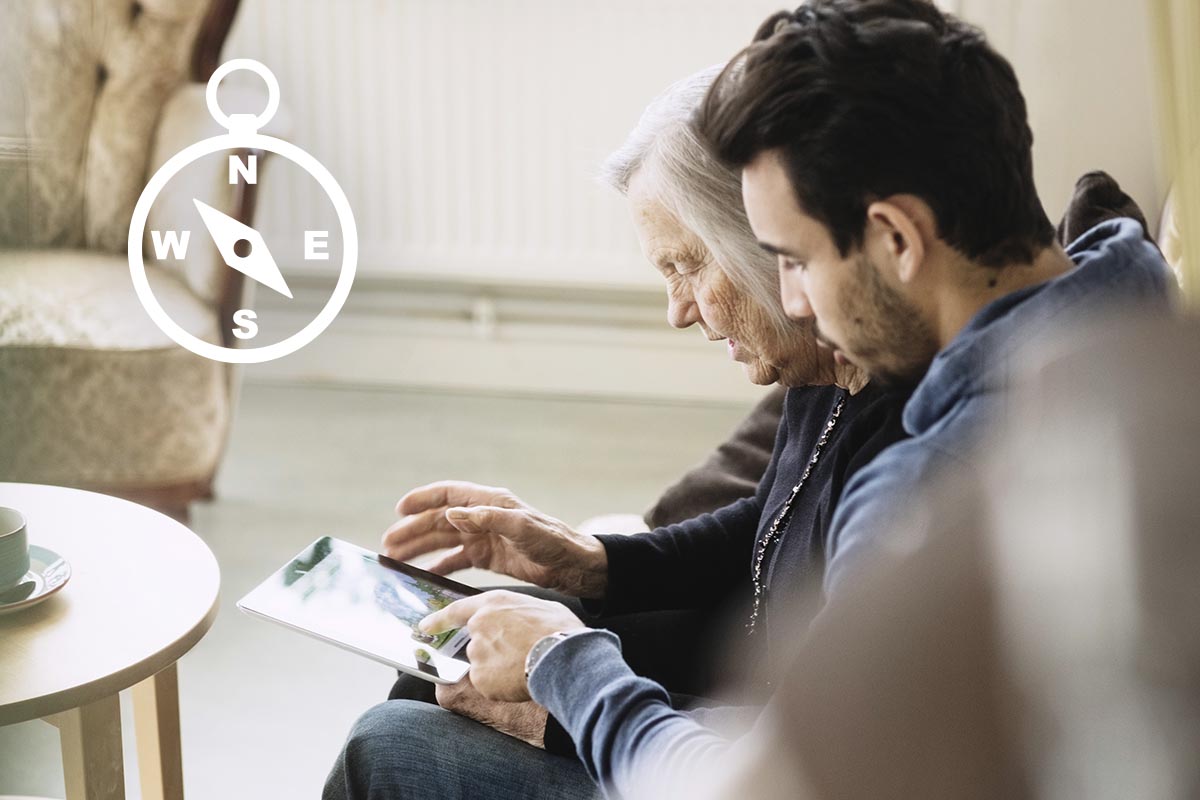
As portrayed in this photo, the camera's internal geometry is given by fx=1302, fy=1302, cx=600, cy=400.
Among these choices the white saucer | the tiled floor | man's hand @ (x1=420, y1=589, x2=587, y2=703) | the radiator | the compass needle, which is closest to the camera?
man's hand @ (x1=420, y1=589, x2=587, y2=703)

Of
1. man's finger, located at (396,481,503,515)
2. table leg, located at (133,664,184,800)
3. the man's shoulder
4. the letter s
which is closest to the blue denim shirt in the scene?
the man's shoulder

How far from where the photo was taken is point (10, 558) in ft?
3.59

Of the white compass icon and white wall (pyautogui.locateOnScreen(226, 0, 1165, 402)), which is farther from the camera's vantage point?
white wall (pyautogui.locateOnScreen(226, 0, 1165, 402))

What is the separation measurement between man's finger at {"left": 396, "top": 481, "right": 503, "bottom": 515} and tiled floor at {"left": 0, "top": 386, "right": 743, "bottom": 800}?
582mm

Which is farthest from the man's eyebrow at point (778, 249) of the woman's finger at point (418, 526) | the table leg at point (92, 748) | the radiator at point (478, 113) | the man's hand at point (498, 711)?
the radiator at point (478, 113)

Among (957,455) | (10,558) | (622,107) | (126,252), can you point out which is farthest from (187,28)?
(957,455)

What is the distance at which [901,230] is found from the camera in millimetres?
812

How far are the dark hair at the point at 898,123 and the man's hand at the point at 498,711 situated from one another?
468 millimetres

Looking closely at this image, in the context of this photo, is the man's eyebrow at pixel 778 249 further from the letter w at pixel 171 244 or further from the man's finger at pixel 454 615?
the letter w at pixel 171 244

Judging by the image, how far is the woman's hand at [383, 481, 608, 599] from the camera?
1.25 m

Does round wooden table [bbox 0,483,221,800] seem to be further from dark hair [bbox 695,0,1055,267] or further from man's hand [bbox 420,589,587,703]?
dark hair [bbox 695,0,1055,267]

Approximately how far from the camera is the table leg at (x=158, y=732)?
1263 millimetres

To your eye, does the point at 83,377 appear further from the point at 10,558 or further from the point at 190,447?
the point at 10,558

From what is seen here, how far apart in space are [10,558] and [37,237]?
1372 millimetres
